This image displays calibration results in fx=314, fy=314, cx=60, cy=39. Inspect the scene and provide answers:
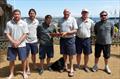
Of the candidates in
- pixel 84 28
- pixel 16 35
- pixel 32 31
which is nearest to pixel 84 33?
pixel 84 28

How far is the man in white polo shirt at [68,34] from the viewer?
9.62 metres

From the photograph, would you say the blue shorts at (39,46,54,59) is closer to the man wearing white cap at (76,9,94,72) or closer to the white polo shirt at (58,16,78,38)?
the white polo shirt at (58,16,78,38)

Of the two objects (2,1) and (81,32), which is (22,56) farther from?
(2,1)

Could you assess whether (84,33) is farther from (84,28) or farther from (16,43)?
(16,43)

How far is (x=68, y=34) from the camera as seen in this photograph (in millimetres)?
9625

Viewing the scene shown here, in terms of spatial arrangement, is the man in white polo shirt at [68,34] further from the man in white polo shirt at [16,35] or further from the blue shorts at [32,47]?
the man in white polo shirt at [16,35]

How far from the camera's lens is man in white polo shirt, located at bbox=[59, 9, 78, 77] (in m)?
9.62

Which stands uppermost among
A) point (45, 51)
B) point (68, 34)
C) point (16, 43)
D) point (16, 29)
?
point (16, 29)

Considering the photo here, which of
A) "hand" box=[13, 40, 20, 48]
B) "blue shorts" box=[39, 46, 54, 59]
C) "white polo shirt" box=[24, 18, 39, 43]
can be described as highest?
"white polo shirt" box=[24, 18, 39, 43]

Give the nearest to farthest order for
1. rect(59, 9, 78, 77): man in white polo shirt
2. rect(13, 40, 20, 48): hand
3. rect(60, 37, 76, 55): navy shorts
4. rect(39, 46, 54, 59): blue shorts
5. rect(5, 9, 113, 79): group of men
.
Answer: rect(13, 40, 20, 48): hand, rect(5, 9, 113, 79): group of men, rect(59, 9, 78, 77): man in white polo shirt, rect(60, 37, 76, 55): navy shorts, rect(39, 46, 54, 59): blue shorts

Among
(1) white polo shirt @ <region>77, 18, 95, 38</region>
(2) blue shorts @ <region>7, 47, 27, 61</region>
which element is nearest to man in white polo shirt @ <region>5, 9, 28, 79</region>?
(2) blue shorts @ <region>7, 47, 27, 61</region>

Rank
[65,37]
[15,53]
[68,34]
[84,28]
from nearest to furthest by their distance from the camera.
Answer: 1. [15,53]
2. [68,34]
3. [65,37]
4. [84,28]

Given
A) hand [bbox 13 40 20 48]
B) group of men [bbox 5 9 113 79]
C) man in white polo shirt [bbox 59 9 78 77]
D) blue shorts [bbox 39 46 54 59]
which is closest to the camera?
hand [bbox 13 40 20 48]

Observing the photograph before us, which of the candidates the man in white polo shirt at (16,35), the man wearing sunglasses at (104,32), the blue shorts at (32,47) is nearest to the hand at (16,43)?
the man in white polo shirt at (16,35)
